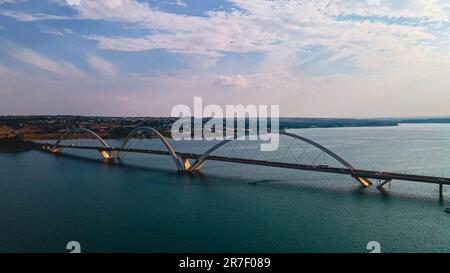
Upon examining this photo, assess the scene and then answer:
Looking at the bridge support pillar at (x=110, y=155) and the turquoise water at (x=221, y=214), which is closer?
the turquoise water at (x=221, y=214)

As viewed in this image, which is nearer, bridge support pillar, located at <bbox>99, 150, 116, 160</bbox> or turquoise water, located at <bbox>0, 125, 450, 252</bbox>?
turquoise water, located at <bbox>0, 125, 450, 252</bbox>

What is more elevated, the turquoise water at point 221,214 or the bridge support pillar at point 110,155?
the bridge support pillar at point 110,155

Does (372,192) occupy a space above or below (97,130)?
below

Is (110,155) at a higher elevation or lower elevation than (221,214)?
higher

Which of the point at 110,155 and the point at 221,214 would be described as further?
the point at 110,155

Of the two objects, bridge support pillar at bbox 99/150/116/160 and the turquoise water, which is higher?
bridge support pillar at bbox 99/150/116/160

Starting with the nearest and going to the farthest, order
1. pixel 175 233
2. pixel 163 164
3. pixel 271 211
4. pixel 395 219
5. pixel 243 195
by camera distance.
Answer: pixel 175 233
pixel 395 219
pixel 271 211
pixel 243 195
pixel 163 164

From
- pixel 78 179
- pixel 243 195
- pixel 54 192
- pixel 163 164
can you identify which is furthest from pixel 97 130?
pixel 243 195
